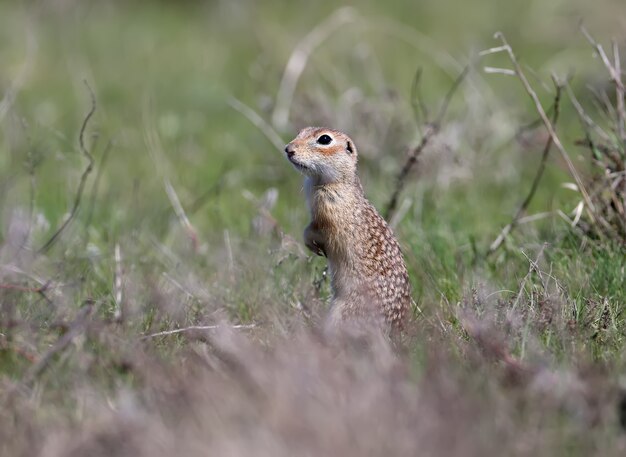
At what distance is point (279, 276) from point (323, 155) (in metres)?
0.65

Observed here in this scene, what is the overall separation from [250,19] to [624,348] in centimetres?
791

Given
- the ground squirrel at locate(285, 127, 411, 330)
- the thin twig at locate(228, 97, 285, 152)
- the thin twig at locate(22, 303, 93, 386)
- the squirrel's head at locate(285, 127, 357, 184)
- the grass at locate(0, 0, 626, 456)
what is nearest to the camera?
the grass at locate(0, 0, 626, 456)

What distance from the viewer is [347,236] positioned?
4.53m

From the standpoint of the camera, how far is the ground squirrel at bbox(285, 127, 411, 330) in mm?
4387

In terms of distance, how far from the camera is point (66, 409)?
11.1 ft

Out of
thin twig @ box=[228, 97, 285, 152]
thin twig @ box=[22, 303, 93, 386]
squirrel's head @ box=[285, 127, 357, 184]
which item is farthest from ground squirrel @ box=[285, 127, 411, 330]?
thin twig @ box=[22, 303, 93, 386]

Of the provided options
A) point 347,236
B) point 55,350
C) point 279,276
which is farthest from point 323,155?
point 55,350

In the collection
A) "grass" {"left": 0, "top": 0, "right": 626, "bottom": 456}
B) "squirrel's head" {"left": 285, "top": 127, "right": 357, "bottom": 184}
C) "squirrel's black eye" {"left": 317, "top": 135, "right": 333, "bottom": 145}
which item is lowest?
"grass" {"left": 0, "top": 0, "right": 626, "bottom": 456}

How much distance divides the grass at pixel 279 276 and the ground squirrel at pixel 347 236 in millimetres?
146

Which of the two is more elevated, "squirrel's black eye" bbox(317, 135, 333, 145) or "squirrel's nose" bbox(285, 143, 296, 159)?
"squirrel's black eye" bbox(317, 135, 333, 145)

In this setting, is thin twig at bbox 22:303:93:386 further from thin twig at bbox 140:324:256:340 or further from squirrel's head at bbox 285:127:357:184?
squirrel's head at bbox 285:127:357:184

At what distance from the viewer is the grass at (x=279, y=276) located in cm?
308

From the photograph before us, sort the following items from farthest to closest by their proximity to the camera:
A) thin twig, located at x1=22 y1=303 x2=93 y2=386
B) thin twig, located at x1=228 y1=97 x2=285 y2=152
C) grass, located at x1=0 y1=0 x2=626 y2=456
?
thin twig, located at x1=228 y1=97 x2=285 y2=152, thin twig, located at x1=22 y1=303 x2=93 y2=386, grass, located at x1=0 y1=0 x2=626 y2=456

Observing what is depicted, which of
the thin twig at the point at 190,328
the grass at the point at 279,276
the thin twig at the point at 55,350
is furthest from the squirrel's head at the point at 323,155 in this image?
the thin twig at the point at 55,350
